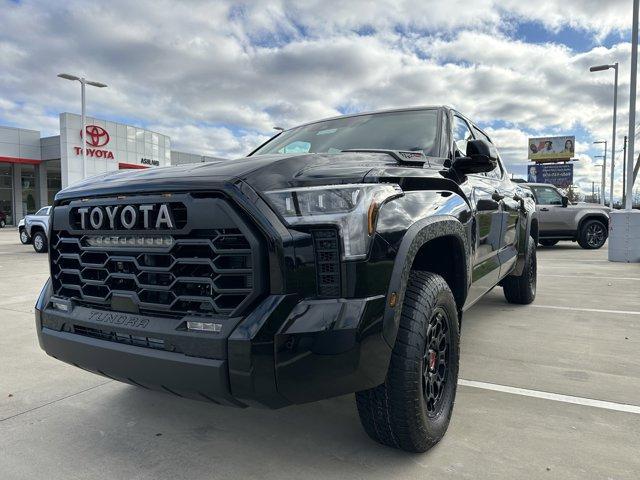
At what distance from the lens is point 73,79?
21.0m

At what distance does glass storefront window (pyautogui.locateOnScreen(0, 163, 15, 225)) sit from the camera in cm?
3825

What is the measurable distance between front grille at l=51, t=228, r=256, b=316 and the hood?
0.70 feet

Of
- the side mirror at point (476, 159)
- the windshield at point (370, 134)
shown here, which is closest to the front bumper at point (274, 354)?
the side mirror at point (476, 159)

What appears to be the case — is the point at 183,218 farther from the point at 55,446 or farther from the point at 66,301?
the point at 55,446

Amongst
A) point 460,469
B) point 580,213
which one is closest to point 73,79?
point 580,213

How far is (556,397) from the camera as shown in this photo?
120 inches

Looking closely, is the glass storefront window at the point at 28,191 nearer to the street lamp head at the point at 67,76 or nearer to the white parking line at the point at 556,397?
the street lamp head at the point at 67,76

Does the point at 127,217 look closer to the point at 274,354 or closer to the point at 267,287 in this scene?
the point at 267,287

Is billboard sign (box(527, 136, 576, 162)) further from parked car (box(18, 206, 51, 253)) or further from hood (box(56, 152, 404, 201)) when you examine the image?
hood (box(56, 152, 404, 201))

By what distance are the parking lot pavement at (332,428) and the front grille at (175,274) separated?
2.66ft

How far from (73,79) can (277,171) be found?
74.0 feet

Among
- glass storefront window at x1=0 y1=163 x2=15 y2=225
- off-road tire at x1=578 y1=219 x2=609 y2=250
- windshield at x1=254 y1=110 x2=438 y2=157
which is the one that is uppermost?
glass storefront window at x1=0 y1=163 x2=15 y2=225

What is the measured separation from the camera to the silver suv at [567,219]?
13.1m

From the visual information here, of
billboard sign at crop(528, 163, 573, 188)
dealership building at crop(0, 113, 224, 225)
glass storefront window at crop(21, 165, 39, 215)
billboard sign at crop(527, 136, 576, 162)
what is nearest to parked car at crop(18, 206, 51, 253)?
dealership building at crop(0, 113, 224, 225)
